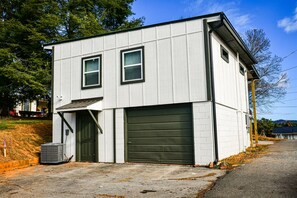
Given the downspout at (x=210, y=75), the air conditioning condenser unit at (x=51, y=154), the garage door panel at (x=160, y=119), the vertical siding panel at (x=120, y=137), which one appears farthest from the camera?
the air conditioning condenser unit at (x=51, y=154)

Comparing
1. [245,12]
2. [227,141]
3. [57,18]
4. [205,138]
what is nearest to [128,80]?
[205,138]

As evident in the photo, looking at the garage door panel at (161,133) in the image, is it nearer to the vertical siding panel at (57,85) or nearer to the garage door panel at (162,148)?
the garage door panel at (162,148)

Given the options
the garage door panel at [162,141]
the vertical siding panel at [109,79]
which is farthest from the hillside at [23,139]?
the garage door panel at [162,141]

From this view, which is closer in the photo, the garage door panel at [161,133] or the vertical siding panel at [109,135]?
the garage door panel at [161,133]

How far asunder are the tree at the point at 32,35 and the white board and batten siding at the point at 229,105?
1217cm

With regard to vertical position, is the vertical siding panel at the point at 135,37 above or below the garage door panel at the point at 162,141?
above

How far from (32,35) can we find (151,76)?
43.0 feet

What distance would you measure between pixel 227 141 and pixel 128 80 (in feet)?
14.4

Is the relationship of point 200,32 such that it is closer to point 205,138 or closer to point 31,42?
point 205,138

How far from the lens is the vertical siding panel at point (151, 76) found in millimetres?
9953

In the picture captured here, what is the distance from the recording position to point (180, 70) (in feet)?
31.6

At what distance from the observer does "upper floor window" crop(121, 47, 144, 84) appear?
408 inches

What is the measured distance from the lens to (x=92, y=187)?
648cm

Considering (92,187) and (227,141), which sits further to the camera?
(227,141)
